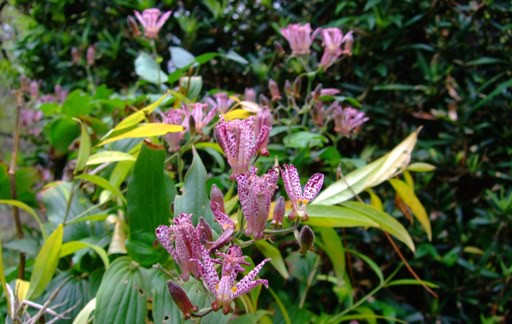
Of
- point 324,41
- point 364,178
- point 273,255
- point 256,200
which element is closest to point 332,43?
point 324,41

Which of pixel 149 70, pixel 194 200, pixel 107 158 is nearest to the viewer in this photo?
pixel 194 200

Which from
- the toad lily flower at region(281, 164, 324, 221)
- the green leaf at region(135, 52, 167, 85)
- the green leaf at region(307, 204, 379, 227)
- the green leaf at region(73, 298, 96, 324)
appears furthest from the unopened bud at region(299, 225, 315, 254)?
the green leaf at region(135, 52, 167, 85)

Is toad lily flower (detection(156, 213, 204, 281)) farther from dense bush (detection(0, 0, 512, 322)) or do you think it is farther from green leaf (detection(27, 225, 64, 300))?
dense bush (detection(0, 0, 512, 322))

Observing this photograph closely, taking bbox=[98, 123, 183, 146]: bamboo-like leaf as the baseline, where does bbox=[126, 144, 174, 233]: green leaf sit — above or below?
below

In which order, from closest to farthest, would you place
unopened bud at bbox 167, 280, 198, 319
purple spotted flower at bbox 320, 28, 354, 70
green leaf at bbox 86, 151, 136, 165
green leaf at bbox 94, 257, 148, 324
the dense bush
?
1. unopened bud at bbox 167, 280, 198, 319
2. green leaf at bbox 94, 257, 148, 324
3. green leaf at bbox 86, 151, 136, 165
4. purple spotted flower at bbox 320, 28, 354, 70
5. the dense bush

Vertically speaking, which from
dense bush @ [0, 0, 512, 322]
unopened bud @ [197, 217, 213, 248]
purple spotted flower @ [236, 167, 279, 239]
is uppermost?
purple spotted flower @ [236, 167, 279, 239]

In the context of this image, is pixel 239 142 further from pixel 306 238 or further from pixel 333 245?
pixel 333 245
